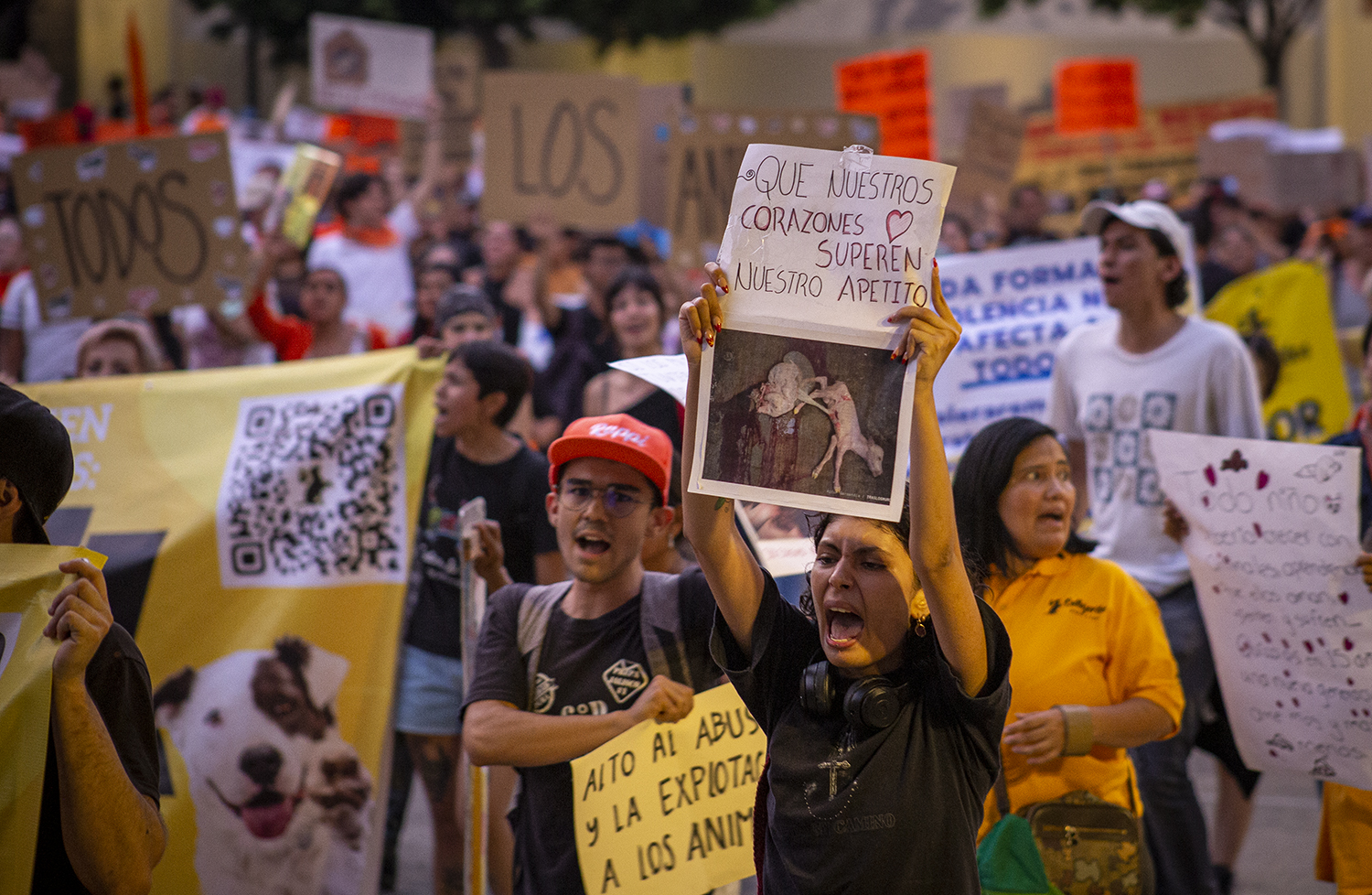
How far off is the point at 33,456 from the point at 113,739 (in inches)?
22.2

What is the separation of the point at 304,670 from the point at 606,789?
1.60m

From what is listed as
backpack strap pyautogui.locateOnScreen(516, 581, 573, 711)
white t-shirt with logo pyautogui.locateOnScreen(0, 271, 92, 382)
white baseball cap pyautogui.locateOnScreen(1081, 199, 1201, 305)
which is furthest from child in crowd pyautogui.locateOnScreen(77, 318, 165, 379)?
white baseball cap pyautogui.locateOnScreen(1081, 199, 1201, 305)

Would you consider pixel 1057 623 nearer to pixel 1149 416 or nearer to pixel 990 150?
pixel 1149 416

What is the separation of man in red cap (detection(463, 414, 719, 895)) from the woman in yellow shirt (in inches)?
29.5

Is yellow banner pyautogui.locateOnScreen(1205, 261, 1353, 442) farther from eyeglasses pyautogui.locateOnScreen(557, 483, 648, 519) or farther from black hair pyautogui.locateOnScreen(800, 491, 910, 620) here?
black hair pyautogui.locateOnScreen(800, 491, 910, 620)

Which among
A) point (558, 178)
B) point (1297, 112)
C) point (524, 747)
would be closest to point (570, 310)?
point (558, 178)

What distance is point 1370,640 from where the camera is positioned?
3.71 meters

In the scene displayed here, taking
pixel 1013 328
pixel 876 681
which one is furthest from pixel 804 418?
pixel 1013 328

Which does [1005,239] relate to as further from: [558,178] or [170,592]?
[170,592]

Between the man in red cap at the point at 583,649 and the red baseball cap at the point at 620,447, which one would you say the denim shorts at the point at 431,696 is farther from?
the red baseball cap at the point at 620,447

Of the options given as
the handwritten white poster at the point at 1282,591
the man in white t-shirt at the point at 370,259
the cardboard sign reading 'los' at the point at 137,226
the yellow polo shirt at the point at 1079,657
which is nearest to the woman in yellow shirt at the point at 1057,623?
the yellow polo shirt at the point at 1079,657

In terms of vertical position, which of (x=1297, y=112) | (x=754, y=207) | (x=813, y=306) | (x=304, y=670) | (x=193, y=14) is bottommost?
(x=304, y=670)

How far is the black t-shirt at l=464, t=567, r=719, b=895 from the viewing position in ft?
10.6

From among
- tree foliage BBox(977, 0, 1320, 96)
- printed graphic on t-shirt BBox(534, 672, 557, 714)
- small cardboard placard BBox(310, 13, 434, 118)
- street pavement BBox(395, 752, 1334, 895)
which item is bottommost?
street pavement BBox(395, 752, 1334, 895)
